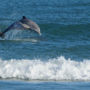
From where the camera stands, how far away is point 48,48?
2189 cm

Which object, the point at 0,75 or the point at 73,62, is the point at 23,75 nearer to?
the point at 0,75

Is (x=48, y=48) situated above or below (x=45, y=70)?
above

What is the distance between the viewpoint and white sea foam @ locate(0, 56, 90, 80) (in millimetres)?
16859

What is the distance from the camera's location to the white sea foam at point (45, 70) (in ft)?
55.3

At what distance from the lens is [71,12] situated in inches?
1182

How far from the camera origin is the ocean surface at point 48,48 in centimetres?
1640

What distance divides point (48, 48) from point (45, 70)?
15.0 ft

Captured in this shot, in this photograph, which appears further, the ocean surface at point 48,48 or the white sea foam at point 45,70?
the white sea foam at point 45,70

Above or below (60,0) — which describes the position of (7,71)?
below

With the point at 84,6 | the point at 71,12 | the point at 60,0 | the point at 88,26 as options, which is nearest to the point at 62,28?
the point at 88,26

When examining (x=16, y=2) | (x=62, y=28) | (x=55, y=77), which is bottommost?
(x=55, y=77)

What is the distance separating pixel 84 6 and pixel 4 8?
15.4 ft

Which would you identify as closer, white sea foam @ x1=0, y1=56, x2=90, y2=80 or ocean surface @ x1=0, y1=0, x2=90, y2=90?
ocean surface @ x1=0, y1=0, x2=90, y2=90

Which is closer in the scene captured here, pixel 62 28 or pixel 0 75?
pixel 0 75
